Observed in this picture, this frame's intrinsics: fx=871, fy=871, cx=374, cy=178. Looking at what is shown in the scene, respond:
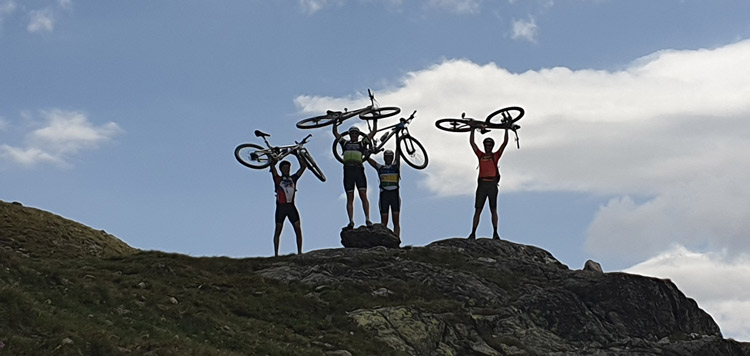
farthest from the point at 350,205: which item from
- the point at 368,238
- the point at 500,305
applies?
the point at 500,305

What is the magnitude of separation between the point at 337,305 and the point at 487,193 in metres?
10.3

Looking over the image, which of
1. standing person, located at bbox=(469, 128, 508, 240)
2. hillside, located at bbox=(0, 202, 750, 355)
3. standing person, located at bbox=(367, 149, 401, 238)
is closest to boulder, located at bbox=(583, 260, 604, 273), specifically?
hillside, located at bbox=(0, 202, 750, 355)

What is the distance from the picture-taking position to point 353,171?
33.3 meters


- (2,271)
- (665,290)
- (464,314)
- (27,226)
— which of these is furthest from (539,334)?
(27,226)

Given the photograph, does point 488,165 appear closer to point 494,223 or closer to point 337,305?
point 494,223

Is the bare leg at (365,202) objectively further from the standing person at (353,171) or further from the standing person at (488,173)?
the standing person at (488,173)

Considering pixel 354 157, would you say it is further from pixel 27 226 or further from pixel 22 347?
pixel 22 347

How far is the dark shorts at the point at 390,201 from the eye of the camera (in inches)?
1358

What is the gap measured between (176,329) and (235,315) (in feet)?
9.13

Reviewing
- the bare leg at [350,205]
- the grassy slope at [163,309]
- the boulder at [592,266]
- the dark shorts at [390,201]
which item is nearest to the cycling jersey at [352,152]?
the bare leg at [350,205]

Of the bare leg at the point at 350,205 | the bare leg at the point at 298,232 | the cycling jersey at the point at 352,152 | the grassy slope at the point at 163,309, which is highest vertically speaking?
the cycling jersey at the point at 352,152

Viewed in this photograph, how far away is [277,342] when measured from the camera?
2159 cm

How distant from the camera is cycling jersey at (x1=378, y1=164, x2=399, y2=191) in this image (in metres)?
34.4

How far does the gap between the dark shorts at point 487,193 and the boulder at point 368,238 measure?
3.68 meters
